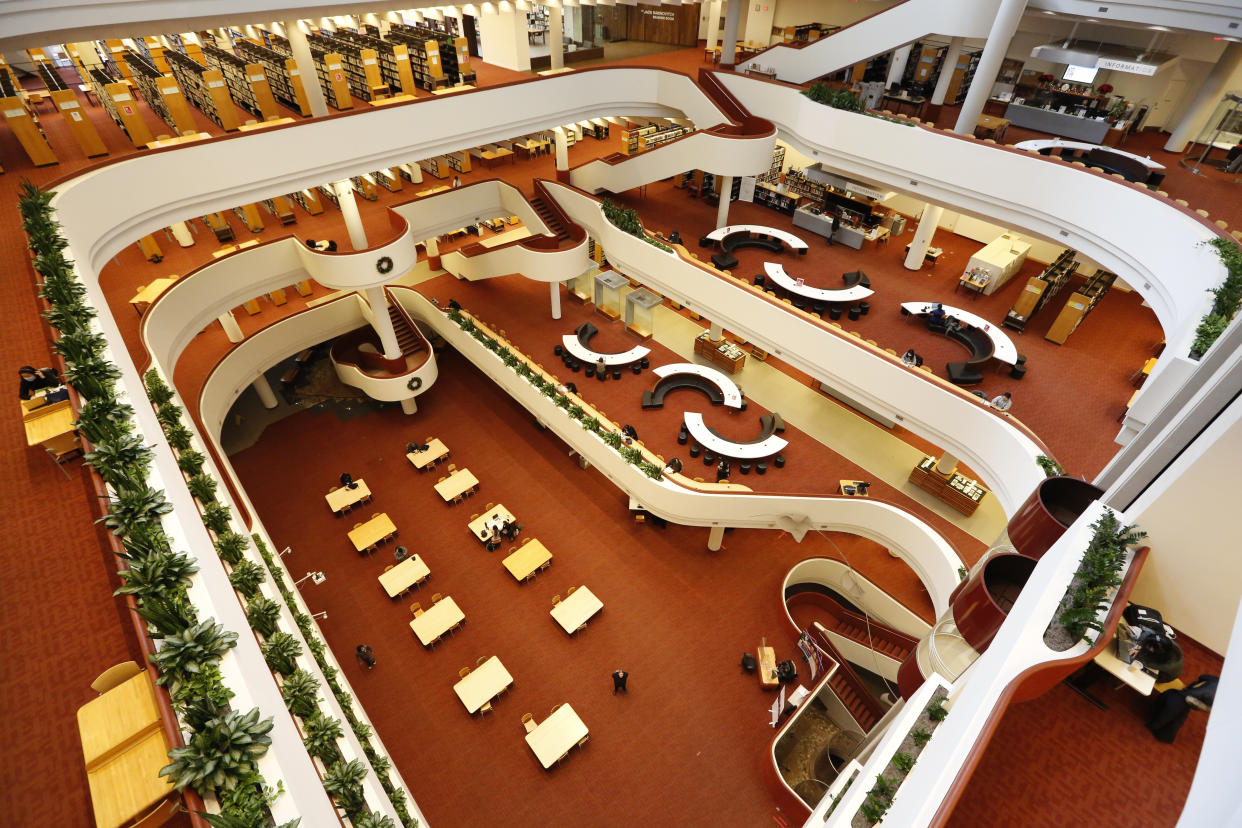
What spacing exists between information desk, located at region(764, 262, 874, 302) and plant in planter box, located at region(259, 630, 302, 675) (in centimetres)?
1588

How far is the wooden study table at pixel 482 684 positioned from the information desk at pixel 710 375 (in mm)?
9521

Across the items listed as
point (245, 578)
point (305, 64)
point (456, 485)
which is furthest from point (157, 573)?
point (305, 64)

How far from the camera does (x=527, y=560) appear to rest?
1659 cm

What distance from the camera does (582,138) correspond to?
26203 mm

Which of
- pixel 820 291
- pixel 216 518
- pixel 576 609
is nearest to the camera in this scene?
pixel 216 518

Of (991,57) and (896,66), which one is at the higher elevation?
(991,57)

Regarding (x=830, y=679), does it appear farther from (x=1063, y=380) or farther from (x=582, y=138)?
(x=582, y=138)

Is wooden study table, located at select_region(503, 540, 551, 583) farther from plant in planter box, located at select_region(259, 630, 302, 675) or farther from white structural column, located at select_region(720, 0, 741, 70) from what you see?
white structural column, located at select_region(720, 0, 741, 70)

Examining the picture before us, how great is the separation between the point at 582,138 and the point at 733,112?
8456 mm

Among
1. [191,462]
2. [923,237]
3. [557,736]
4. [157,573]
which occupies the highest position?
[157,573]

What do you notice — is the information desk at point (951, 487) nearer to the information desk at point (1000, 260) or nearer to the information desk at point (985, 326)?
the information desk at point (985, 326)

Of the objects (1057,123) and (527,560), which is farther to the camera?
(1057,123)

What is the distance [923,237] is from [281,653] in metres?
20.9

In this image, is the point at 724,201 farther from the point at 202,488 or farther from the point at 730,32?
the point at 202,488
